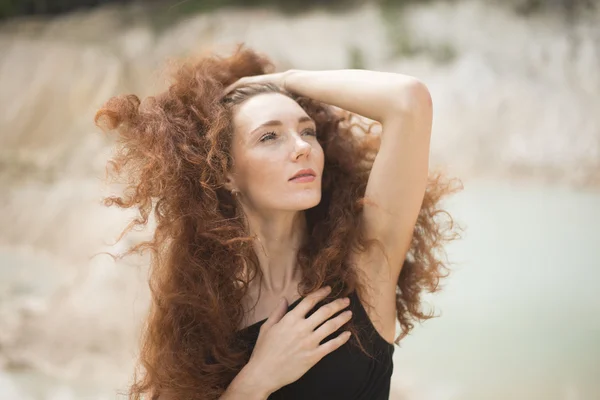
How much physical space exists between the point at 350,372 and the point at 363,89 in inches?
26.6

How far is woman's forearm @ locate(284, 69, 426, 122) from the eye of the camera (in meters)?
1.46

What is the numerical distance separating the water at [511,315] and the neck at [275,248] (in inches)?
52.5

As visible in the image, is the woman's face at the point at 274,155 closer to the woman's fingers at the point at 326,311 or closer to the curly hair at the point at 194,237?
the curly hair at the point at 194,237

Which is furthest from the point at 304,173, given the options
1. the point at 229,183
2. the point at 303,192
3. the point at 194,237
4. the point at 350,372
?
the point at 350,372

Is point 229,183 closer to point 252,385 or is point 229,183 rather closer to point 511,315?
point 252,385

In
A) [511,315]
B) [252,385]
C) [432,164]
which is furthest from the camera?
[432,164]

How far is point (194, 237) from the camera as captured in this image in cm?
162

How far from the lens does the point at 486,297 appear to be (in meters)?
3.24

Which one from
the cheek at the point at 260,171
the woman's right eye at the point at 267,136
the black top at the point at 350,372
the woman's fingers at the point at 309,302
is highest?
the woman's right eye at the point at 267,136

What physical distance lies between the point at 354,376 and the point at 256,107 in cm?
70

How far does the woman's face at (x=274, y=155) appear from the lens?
4.99 ft

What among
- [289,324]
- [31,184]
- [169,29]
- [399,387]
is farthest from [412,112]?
[31,184]

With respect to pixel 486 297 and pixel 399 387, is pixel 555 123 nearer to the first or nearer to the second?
pixel 486 297

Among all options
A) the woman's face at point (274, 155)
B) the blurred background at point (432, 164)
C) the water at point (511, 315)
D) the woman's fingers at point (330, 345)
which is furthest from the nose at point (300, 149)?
the water at point (511, 315)
